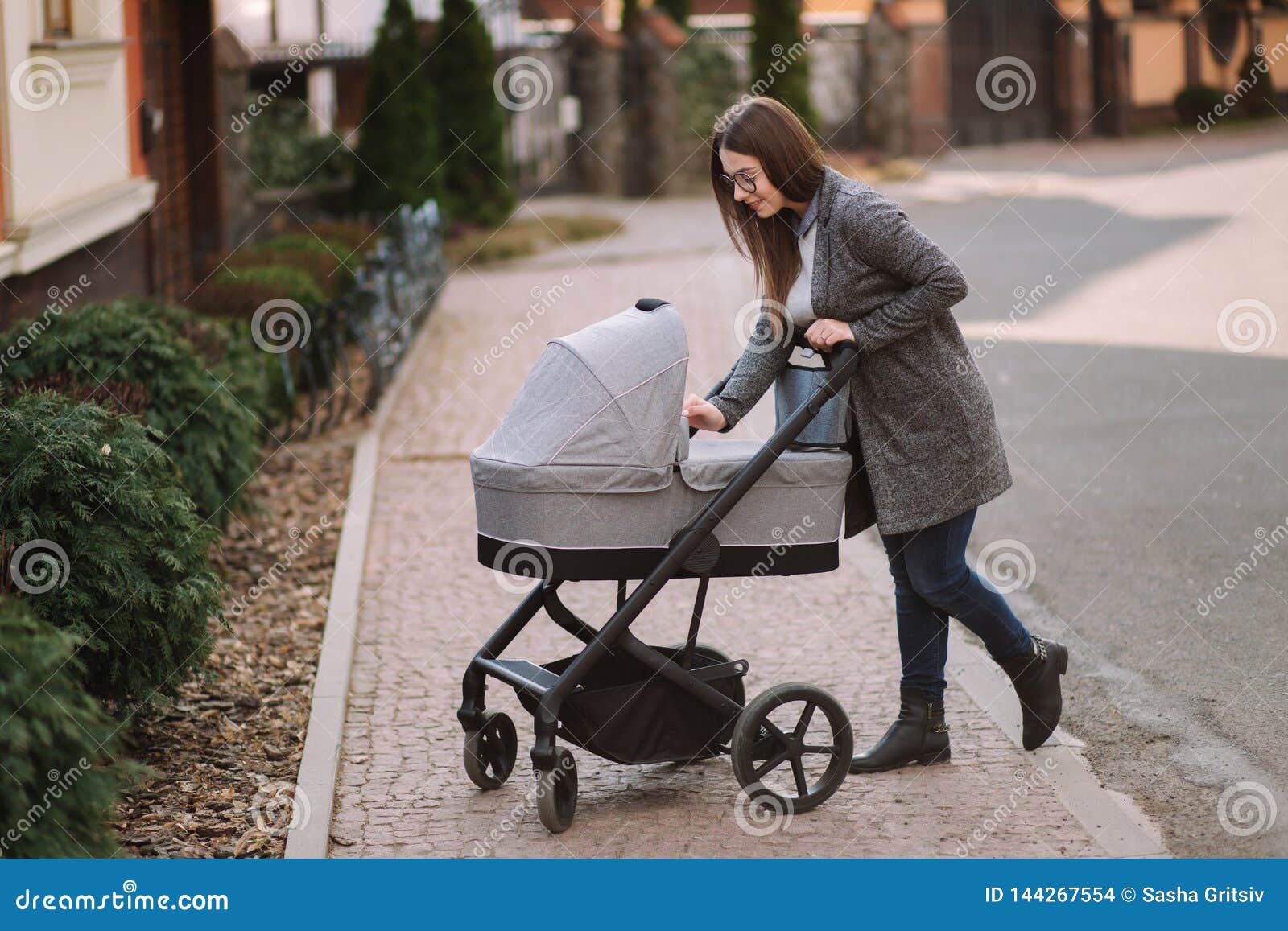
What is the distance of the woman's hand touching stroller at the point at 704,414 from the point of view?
14.0 feet

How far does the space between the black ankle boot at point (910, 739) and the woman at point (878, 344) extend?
10.8 inches

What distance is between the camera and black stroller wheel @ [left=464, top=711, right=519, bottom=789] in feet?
15.0

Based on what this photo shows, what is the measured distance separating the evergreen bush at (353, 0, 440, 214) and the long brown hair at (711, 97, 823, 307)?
14.0 m

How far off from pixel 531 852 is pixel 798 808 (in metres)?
0.79

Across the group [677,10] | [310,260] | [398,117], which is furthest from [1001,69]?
[310,260]

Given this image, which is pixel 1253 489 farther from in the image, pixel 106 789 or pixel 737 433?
pixel 106 789

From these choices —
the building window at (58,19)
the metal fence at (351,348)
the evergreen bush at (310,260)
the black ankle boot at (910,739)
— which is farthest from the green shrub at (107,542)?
the evergreen bush at (310,260)

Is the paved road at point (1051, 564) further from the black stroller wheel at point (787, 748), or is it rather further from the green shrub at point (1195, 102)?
the green shrub at point (1195, 102)

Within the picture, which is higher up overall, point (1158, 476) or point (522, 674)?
point (522, 674)

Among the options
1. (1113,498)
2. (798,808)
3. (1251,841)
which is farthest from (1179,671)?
(1113,498)

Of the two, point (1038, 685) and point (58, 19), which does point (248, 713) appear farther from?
point (58, 19)

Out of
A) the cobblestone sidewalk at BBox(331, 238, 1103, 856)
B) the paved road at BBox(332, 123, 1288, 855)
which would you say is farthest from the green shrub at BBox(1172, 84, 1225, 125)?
the cobblestone sidewalk at BBox(331, 238, 1103, 856)

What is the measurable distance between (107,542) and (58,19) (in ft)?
19.7

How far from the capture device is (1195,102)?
24.6 metres
